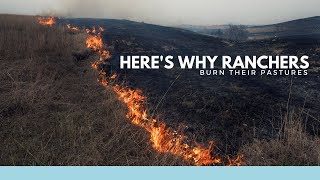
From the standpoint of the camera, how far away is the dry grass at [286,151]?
4688mm

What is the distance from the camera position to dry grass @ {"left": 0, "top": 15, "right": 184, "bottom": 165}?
16.5ft

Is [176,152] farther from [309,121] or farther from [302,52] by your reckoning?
[302,52]

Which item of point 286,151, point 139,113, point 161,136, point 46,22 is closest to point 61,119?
point 139,113

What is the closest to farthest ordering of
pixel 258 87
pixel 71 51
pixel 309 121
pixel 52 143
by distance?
1. pixel 52 143
2. pixel 309 121
3. pixel 258 87
4. pixel 71 51

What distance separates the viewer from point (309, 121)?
6.10 metres

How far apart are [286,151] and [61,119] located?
3.91 metres

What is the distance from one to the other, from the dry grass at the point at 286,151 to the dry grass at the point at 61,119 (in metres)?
1.17

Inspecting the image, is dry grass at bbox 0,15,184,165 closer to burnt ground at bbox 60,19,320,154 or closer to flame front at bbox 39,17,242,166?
flame front at bbox 39,17,242,166

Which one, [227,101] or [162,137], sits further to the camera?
[227,101]

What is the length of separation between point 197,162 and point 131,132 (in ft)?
4.24

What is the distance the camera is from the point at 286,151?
16.0 ft

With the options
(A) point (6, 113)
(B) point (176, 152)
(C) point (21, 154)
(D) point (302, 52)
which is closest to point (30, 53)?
(A) point (6, 113)

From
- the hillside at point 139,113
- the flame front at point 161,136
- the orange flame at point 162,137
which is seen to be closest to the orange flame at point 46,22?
the hillside at point 139,113

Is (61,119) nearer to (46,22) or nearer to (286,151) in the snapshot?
(286,151)
